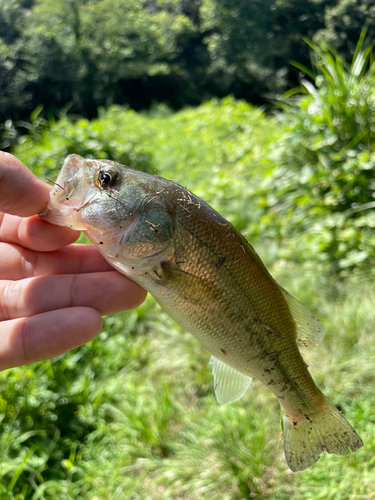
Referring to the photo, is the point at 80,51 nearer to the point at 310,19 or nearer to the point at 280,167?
the point at 310,19

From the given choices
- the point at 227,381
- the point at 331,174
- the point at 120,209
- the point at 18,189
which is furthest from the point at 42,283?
the point at 331,174

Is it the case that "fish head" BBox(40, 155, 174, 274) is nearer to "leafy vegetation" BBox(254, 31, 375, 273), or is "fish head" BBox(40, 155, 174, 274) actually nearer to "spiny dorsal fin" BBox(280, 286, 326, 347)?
"spiny dorsal fin" BBox(280, 286, 326, 347)

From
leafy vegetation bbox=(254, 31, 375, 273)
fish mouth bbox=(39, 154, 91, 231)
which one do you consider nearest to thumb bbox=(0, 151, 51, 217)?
fish mouth bbox=(39, 154, 91, 231)

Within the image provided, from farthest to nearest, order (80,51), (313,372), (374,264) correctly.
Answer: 1. (80,51)
2. (374,264)
3. (313,372)

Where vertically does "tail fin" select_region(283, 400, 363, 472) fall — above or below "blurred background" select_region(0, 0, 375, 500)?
above

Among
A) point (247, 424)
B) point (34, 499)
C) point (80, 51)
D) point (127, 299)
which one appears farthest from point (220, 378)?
point (80, 51)

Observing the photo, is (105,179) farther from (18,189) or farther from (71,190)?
(18,189)
